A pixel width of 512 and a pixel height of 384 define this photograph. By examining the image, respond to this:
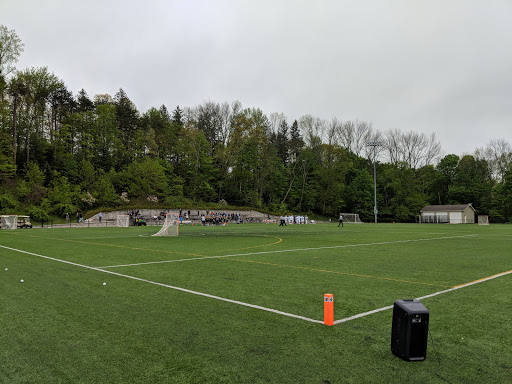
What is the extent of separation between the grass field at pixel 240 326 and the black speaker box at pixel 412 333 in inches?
4.3

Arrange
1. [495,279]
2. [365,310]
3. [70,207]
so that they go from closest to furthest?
[365,310]
[495,279]
[70,207]

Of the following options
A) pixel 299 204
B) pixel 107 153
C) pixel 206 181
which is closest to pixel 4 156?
pixel 107 153

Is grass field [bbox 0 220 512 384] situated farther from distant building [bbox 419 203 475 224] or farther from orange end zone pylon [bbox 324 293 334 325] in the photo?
distant building [bbox 419 203 475 224]

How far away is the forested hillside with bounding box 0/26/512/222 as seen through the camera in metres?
55.2

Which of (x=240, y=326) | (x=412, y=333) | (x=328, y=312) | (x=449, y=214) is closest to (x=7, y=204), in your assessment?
(x=240, y=326)

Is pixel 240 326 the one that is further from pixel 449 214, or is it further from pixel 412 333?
pixel 449 214

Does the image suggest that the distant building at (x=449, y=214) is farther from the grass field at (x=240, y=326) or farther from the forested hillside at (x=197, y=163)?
the grass field at (x=240, y=326)

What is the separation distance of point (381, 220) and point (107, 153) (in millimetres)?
55697

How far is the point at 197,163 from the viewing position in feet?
227

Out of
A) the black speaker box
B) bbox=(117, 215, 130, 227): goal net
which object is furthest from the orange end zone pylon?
bbox=(117, 215, 130, 227): goal net

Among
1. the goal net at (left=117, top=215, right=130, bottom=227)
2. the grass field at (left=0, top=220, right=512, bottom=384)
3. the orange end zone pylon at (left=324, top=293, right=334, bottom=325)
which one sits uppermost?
the orange end zone pylon at (left=324, top=293, right=334, bottom=325)

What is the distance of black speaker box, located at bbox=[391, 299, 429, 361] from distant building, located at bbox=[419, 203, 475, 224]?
7319 centimetres

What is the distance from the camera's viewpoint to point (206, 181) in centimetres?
6925

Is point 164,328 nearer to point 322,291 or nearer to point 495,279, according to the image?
point 322,291
